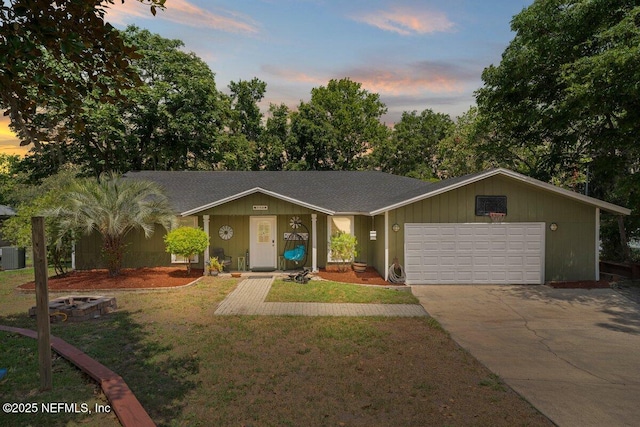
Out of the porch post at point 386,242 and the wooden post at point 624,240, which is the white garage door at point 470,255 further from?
the wooden post at point 624,240

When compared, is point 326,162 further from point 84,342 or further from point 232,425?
point 232,425

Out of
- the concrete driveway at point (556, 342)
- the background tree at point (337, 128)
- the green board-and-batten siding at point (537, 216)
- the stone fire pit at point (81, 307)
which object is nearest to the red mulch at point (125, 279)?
the stone fire pit at point (81, 307)

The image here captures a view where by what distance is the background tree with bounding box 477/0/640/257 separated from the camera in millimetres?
11422

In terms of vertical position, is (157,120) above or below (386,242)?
above

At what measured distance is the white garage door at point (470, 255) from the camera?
13.0 metres

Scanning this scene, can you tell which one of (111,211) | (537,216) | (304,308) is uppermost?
(111,211)

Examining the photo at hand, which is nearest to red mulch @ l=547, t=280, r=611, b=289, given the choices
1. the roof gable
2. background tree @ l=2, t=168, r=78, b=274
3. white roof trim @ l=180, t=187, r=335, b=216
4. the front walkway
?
the roof gable

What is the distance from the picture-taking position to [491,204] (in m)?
12.9

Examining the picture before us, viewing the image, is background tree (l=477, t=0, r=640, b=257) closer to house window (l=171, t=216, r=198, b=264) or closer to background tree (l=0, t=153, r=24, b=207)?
house window (l=171, t=216, r=198, b=264)

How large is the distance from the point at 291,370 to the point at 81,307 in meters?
5.66

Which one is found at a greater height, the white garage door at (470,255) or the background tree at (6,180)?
the background tree at (6,180)

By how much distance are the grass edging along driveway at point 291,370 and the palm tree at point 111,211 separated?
3.84 m

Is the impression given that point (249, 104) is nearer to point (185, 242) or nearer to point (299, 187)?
point (299, 187)

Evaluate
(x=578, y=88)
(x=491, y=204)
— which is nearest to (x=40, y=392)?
(x=491, y=204)
